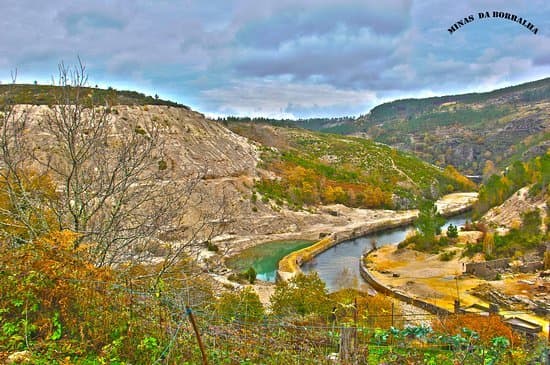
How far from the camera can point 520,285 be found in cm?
2631

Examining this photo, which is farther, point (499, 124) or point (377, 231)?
point (499, 124)

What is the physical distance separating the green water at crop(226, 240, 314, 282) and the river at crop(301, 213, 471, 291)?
2.63 metres

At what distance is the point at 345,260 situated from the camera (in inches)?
1506

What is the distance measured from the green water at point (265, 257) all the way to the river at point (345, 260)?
8.63 feet

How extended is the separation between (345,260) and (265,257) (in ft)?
23.0

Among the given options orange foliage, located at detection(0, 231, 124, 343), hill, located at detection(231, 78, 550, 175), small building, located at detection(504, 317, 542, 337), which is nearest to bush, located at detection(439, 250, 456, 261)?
small building, located at detection(504, 317, 542, 337)

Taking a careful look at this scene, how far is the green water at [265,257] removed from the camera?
34531mm

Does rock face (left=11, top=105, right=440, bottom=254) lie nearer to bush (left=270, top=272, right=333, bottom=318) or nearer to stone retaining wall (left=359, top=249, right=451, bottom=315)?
stone retaining wall (left=359, top=249, right=451, bottom=315)

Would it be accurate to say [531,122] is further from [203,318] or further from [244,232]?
[203,318]

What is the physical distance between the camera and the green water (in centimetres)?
3453

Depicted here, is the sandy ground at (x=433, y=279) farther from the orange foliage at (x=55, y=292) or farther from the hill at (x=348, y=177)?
the hill at (x=348, y=177)

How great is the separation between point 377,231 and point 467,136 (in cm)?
10638

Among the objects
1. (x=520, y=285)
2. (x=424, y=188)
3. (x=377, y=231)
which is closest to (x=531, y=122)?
(x=424, y=188)

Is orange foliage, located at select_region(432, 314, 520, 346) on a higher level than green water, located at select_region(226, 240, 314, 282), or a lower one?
higher
